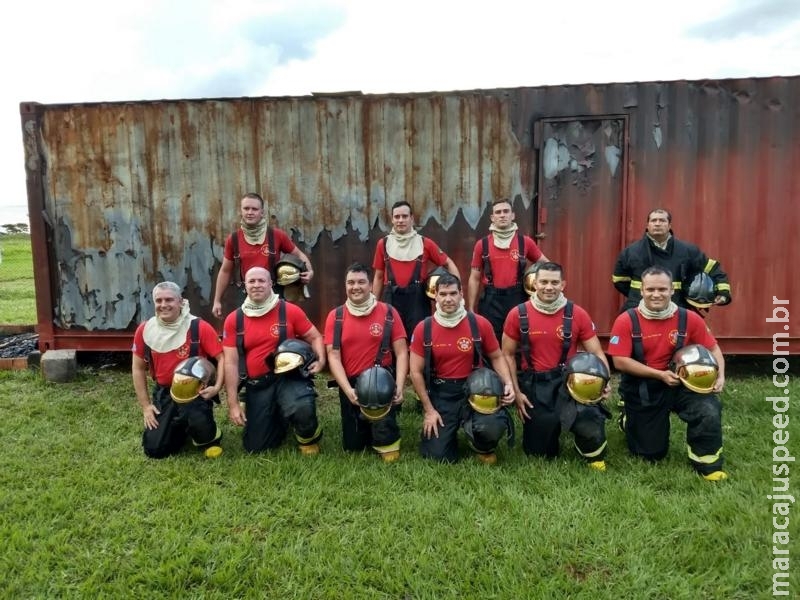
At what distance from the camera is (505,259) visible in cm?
526

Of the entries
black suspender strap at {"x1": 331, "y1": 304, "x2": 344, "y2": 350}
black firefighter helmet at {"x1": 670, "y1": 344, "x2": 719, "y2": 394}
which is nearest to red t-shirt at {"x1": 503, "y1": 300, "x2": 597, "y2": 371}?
black firefighter helmet at {"x1": 670, "y1": 344, "x2": 719, "y2": 394}

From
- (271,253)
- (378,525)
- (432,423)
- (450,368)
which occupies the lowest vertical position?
(378,525)

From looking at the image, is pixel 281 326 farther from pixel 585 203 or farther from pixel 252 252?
pixel 585 203

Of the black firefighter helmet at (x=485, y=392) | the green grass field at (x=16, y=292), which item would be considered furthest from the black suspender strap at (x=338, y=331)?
the green grass field at (x=16, y=292)

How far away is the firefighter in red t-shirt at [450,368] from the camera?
167 inches

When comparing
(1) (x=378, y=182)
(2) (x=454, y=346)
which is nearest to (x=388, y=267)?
(2) (x=454, y=346)

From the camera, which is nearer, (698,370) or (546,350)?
(698,370)

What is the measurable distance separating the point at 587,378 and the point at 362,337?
1.75 metres

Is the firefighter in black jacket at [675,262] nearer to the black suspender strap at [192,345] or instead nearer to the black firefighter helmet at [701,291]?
the black firefighter helmet at [701,291]

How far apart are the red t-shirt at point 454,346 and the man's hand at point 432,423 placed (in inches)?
12.7

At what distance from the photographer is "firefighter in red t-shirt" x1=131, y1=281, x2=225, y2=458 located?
4.41 meters

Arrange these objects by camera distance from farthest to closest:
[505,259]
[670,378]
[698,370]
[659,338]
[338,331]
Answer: [505,259] → [338,331] → [659,338] → [670,378] → [698,370]

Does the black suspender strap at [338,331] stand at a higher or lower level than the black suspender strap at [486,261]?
lower

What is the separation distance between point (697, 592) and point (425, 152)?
4.86 m
